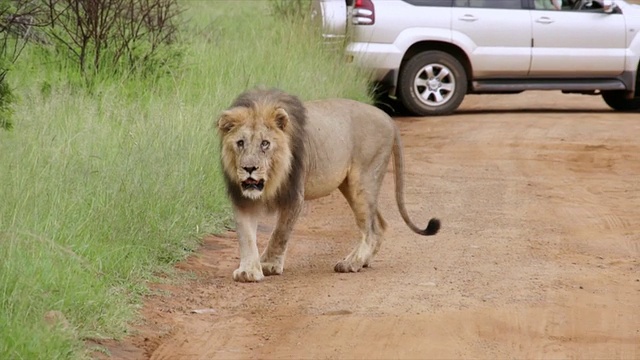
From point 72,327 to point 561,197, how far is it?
225 inches

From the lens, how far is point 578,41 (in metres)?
16.0

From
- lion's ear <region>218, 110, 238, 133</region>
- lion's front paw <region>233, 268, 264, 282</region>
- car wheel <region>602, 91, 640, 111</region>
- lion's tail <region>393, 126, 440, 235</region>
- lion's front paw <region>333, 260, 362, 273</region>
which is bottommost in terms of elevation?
car wheel <region>602, 91, 640, 111</region>

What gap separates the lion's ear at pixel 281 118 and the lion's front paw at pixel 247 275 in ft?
2.56

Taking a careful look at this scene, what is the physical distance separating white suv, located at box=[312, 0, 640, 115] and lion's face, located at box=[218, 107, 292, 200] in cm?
803

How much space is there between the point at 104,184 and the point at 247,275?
105cm

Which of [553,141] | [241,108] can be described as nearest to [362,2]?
[553,141]

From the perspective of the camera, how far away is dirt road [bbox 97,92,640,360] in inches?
230

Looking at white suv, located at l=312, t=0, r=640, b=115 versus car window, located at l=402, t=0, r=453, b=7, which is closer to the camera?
white suv, located at l=312, t=0, r=640, b=115

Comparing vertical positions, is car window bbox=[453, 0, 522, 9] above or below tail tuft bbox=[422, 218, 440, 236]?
above

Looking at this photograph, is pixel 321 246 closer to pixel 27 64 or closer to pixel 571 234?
pixel 571 234

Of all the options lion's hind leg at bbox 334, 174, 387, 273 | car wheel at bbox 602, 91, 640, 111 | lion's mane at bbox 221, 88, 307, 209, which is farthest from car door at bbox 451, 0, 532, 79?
lion's mane at bbox 221, 88, 307, 209

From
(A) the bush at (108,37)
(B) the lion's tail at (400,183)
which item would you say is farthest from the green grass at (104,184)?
(B) the lion's tail at (400,183)

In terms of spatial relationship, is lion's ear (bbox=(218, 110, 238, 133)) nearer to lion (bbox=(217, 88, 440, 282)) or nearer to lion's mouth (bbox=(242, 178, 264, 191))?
lion (bbox=(217, 88, 440, 282))

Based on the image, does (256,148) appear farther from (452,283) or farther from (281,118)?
(452,283)
